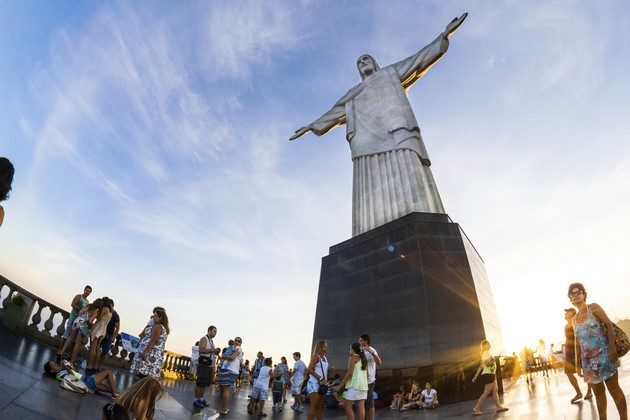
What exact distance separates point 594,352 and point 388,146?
1228 cm

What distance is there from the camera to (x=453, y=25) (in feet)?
54.8

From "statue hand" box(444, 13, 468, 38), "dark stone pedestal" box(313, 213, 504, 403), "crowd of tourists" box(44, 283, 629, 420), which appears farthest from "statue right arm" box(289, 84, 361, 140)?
"crowd of tourists" box(44, 283, 629, 420)

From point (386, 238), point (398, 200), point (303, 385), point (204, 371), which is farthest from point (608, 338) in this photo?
point (398, 200)

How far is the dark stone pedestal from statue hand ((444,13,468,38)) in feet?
33.7

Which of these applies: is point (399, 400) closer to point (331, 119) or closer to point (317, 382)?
point (317, 382)

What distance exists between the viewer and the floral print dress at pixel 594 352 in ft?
12.3

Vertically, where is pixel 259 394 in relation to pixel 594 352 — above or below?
below

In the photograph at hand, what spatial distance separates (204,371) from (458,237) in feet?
27.2

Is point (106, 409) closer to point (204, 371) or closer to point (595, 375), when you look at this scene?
point (595, 375)

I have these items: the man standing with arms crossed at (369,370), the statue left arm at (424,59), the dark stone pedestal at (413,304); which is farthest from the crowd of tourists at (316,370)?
the statue left arm at (424,59)

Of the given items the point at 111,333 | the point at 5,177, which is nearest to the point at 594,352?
the point at 5,177

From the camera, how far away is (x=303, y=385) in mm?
9531

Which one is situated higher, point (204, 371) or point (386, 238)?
point (386, 238)

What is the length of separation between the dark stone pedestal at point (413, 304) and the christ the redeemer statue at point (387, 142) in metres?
1.73
